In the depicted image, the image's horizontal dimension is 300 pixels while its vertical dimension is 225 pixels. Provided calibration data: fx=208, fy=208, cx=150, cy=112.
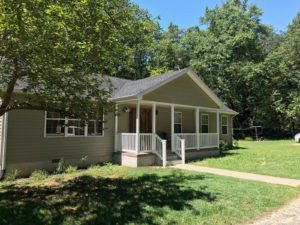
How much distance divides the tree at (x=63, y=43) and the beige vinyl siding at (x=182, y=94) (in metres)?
4.44

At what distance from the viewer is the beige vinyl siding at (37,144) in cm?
745

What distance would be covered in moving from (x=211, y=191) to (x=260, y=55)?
27322 millimetres

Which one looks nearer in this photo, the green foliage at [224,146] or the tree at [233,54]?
the green foliage at [224,146]

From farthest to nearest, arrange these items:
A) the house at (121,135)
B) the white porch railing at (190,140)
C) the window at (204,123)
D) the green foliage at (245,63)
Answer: the green foliage at (245,63) → the window at (204,123) → the white porch railing at (190,140) → the house at (121,135)

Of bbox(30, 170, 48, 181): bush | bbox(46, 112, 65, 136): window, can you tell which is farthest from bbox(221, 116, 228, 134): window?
bbox(30, 170, 48, 181): bush

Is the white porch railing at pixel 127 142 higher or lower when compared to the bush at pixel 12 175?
higher

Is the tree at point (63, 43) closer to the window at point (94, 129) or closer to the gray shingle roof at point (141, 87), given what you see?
the gray shingle roof at point (141, 87)

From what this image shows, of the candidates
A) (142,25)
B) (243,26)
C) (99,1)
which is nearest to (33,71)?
(99,1)

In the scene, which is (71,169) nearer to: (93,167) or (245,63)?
(93,167)

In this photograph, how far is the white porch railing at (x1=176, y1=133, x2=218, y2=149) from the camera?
11.6m

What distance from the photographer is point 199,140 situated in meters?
12.1

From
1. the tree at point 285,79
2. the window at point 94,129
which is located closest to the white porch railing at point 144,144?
the window at point 94,129

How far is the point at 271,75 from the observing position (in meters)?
27.0

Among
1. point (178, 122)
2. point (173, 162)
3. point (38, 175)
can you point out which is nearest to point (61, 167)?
point (38, 175)
